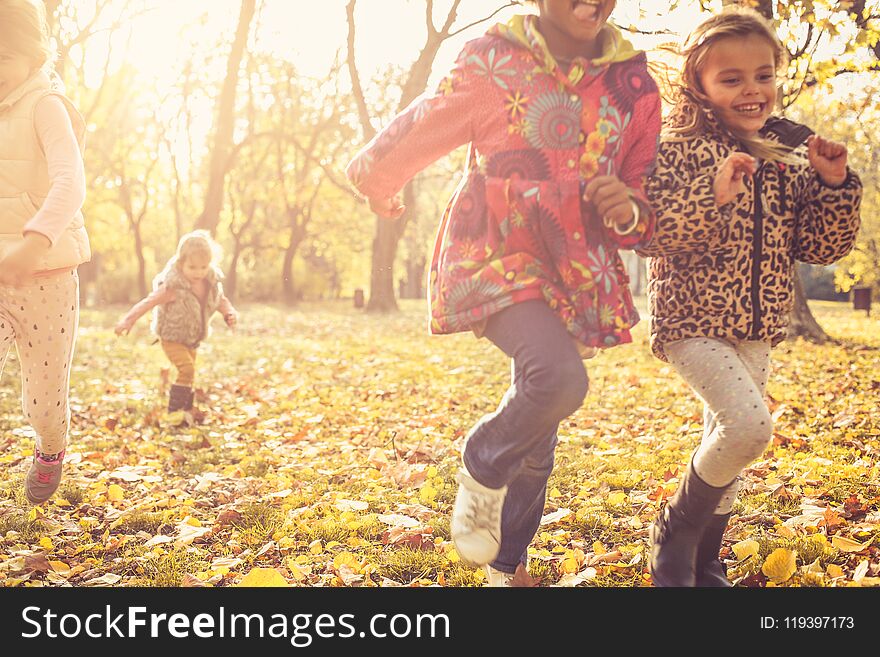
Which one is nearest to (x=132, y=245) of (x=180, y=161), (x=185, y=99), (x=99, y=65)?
(x=180, y=161)

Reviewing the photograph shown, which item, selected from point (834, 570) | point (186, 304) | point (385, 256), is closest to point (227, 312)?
point (186, 304)

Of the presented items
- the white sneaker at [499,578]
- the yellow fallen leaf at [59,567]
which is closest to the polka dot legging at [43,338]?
the yellow fallen leaf at [59,567]

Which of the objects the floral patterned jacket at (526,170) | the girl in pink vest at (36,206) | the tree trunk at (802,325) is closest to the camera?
the floral patterned jacket at (526,170)

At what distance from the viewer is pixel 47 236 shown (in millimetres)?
2988

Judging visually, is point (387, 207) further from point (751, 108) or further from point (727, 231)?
point (751, 108)

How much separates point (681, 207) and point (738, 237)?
27 centimetres

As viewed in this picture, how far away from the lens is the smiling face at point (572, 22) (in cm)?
255

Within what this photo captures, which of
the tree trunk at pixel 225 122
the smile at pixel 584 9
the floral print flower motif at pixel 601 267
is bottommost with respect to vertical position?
the floral print flower motif at pixel 601 267

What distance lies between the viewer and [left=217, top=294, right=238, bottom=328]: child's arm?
660 centimetres

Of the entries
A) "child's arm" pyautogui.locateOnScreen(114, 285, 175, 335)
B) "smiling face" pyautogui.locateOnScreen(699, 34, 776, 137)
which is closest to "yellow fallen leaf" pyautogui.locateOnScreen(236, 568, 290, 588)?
"smiling face" pyautogui.locateOnScreen(699, 34, 776, 137)

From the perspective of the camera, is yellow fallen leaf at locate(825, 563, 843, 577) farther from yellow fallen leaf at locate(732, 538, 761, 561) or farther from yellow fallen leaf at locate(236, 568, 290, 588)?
yellow fallen leaf at locate(236, 568, 290, 588)

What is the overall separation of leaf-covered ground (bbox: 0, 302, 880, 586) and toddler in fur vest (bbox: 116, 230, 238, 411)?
437 millimetres

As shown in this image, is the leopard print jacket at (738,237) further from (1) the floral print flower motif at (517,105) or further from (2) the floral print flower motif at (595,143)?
(1) the floral print flower motif at (517,105)

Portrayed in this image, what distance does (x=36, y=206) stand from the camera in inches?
129
